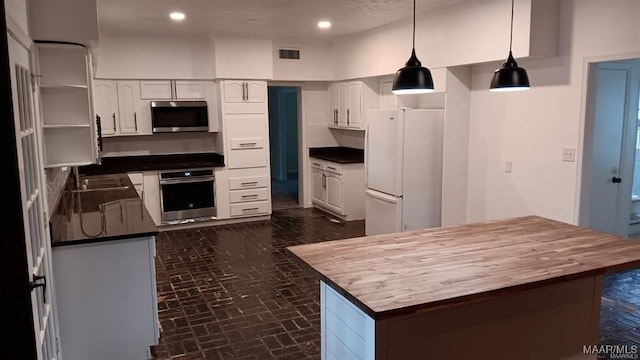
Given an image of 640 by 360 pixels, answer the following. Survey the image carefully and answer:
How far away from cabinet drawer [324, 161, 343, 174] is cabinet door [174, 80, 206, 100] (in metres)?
2.10

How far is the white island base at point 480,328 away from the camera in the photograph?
2.17m

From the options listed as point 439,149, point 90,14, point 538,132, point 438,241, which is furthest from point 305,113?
point 438,241

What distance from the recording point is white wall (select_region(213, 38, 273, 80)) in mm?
6680

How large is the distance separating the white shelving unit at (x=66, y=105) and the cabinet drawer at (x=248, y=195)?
3.36m

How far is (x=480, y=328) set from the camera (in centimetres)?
236

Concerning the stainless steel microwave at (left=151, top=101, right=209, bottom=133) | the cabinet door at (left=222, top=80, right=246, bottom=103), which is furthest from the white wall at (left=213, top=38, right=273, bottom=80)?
the stainless steel microwave at (left=151, top=101, right=209, bottom=133)

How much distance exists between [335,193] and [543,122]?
11.1ft

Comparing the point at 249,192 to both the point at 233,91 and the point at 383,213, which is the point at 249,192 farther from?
the point at 383,213

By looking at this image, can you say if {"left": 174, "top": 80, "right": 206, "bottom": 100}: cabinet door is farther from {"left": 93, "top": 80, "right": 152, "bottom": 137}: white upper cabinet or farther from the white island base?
the white island base

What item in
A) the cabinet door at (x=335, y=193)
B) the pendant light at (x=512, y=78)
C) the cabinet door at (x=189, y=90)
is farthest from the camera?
the cabinet door at (x=335, y=193)

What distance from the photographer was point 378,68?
21.0 ft

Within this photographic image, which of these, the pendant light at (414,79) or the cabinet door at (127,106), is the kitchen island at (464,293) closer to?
the pendant light at (414,79)

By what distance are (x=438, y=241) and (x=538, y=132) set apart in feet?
7.71

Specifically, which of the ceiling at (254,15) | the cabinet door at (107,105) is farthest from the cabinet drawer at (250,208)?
the ceiling at (254,15)
